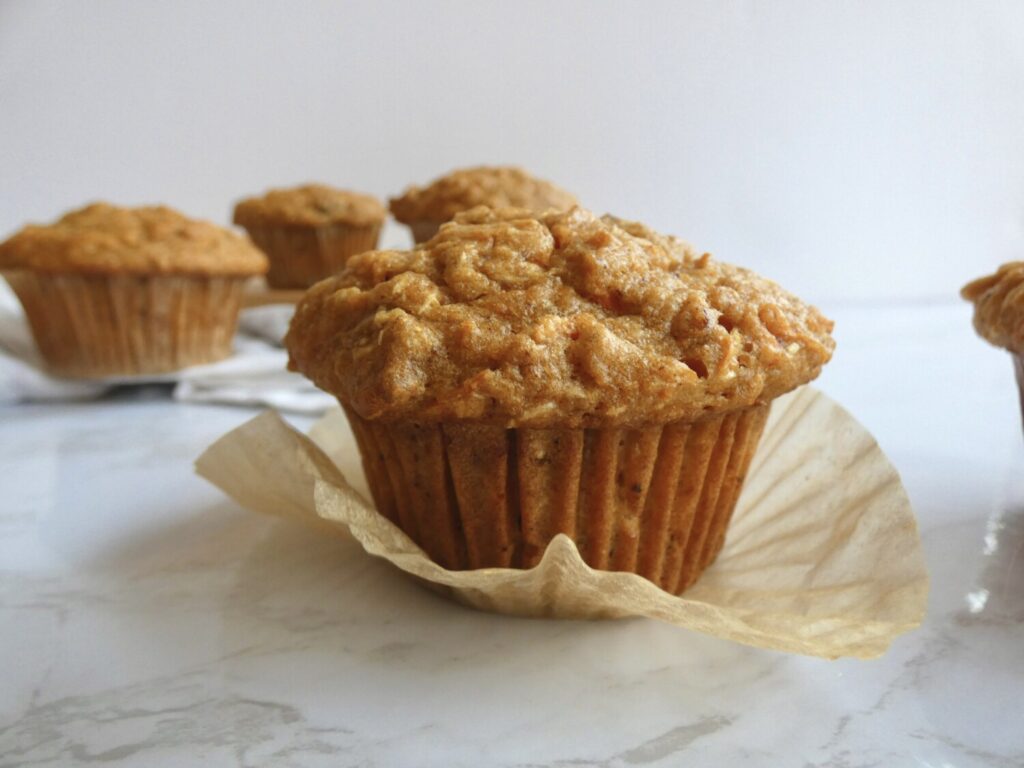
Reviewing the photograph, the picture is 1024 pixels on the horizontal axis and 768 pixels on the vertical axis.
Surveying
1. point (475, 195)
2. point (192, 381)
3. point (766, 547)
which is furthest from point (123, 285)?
point (766, 547)

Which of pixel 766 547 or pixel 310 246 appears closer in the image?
pixel 766 547

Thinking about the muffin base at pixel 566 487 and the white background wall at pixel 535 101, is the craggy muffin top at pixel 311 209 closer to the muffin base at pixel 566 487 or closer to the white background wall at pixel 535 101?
the white background wall at pixel 535 101

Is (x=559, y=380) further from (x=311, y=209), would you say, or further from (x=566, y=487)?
(x=311, y=209)

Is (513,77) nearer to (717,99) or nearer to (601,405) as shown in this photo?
(717,99)

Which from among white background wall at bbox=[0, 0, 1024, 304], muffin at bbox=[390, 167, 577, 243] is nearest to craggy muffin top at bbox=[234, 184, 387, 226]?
muffin at bbox=[390, 167, 577, 243]

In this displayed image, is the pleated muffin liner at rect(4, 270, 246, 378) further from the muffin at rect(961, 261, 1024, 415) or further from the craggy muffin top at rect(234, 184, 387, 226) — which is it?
the muffin at rect(961, 261, 1024, 415)

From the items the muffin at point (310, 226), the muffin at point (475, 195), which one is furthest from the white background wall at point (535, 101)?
the muffin at point (475, 195)
